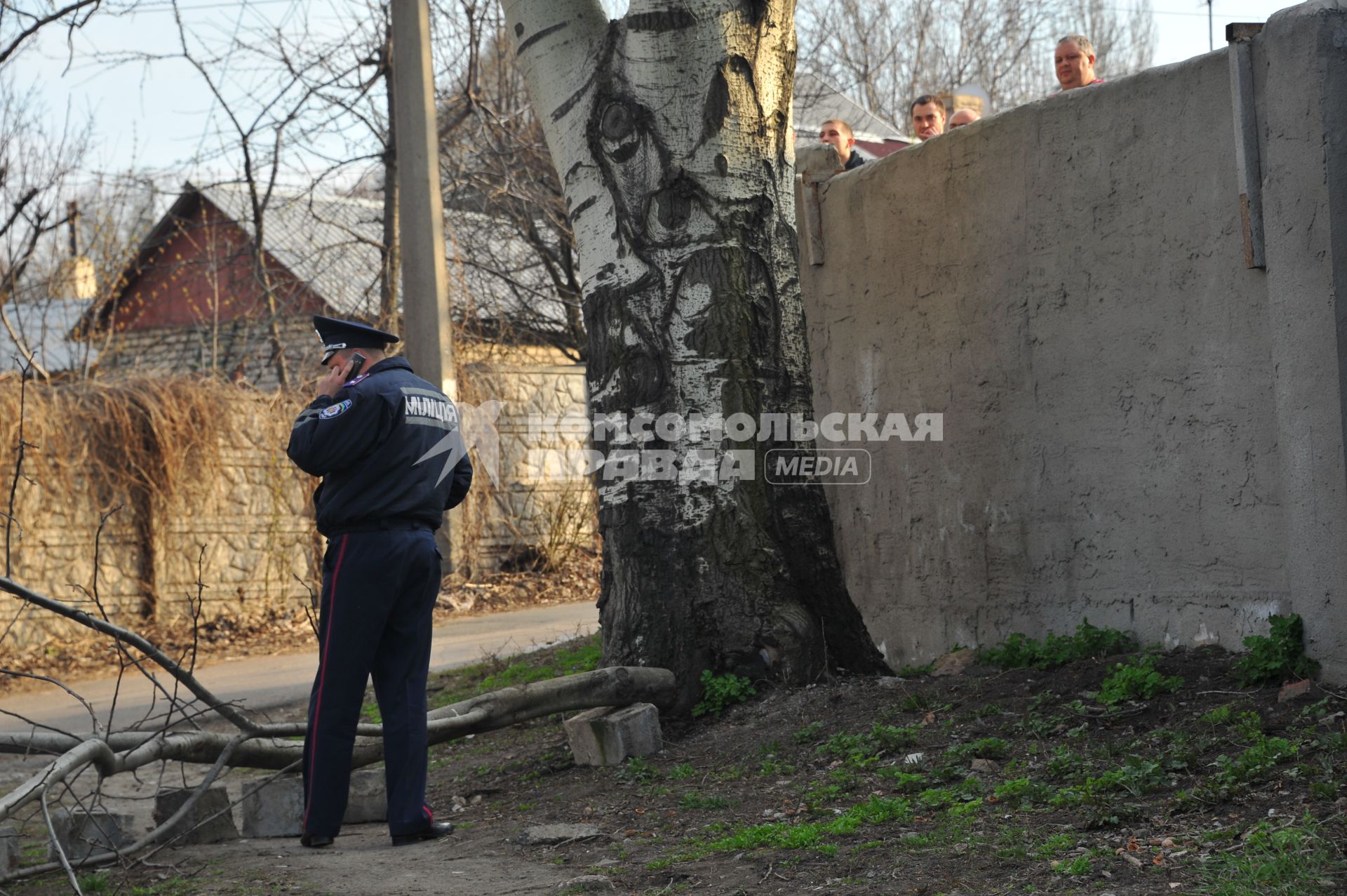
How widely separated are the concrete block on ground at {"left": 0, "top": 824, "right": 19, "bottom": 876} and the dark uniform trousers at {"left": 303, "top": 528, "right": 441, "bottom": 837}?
0.94 m

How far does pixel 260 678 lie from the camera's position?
9445 mm

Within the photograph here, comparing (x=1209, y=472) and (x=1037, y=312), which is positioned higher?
(x=1037, y=312)

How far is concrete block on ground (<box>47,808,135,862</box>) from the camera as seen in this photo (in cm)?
457

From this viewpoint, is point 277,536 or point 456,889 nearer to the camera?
point 456,889

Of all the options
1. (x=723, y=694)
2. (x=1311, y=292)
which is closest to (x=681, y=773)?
(x=723, y=694)

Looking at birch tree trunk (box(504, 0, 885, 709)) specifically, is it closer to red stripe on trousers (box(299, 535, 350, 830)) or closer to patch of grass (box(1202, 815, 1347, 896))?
red stripe on trousers (box(299, 535, 350, 830))

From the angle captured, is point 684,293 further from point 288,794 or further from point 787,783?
point 288,794

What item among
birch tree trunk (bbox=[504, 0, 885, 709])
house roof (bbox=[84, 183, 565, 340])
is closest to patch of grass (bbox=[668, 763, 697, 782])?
birch tree trunk (bbox=[504, 0, 885, 709])

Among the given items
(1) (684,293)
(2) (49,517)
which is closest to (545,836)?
(1) (684,293)

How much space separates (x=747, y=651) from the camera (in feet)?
18.3

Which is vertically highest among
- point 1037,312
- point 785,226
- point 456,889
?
point 785,226

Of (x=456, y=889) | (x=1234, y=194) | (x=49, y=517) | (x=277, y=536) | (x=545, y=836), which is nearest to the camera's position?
(x=456, y=889)

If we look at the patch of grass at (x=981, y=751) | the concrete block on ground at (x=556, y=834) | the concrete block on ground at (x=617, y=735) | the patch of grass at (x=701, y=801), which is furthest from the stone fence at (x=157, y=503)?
the patch of grass at (x=981, y=751)

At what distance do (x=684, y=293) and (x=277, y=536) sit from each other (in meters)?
7.32
